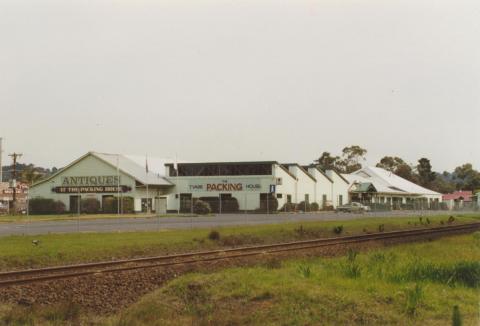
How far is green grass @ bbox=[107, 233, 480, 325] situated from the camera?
10.7m

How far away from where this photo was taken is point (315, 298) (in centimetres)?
1170

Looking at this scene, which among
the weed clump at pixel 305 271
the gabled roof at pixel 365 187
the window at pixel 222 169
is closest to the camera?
the weed clump at pixel 305 271

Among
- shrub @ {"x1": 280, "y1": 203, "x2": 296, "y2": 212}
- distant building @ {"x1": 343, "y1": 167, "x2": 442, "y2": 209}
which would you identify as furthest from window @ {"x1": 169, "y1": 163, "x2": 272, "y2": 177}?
distant building @ {"x1": 343, "y1": 167, "x2": 442, "y2": 209}

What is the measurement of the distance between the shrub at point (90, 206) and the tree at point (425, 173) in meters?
95.2

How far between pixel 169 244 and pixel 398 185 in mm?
94812

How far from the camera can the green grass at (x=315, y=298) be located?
10742 mm

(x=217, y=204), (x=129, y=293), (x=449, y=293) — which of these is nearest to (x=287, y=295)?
(x=449, y=293)

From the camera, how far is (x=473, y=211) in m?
78.5

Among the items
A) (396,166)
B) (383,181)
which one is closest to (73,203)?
(383,181)

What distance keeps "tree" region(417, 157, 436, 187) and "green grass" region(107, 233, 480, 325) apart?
136044mm

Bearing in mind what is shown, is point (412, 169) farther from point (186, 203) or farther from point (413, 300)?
point (413, 300)

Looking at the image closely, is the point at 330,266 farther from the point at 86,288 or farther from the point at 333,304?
the point at 86,288

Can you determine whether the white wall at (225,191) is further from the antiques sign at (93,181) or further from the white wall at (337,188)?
the white wall at (337,188)

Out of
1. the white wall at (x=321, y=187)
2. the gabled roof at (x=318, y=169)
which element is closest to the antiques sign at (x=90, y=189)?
the gabled roof at (x=318, y=169)
